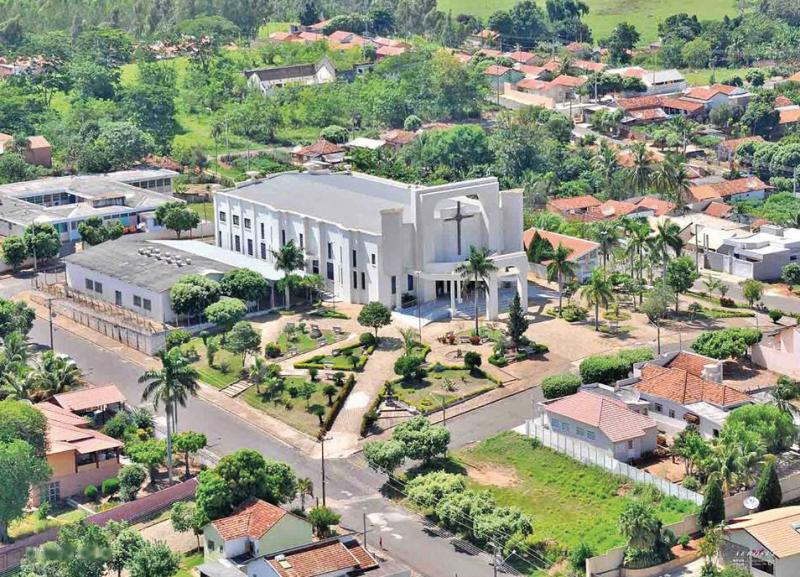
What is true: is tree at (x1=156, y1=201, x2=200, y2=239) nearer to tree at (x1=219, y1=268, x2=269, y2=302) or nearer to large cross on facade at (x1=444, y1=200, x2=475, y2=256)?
tree at (x1=219, y1=268, x2=269, y2=302)

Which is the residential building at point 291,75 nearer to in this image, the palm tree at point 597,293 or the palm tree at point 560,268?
the palm tree at point 560,268

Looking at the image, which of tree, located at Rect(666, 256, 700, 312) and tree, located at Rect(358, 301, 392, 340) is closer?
tree, located at Rect(358, 301, 392, 340)

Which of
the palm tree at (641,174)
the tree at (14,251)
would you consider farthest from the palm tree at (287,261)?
the palm tree at (641,174)

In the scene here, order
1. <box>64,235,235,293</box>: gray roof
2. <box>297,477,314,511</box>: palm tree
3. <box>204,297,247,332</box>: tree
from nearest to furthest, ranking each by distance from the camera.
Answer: <box>297,477,314,511</box>: palm tree → <box>204,297,247,332</box>: tree → <box>64,235,235,293</box>: gray roof

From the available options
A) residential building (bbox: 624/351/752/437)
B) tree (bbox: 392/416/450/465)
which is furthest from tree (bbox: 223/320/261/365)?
residential building (bbox: 624/351/752/437)

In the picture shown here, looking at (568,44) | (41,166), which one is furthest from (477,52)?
(41,166)

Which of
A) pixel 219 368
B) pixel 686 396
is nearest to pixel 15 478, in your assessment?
pixel 219 368
